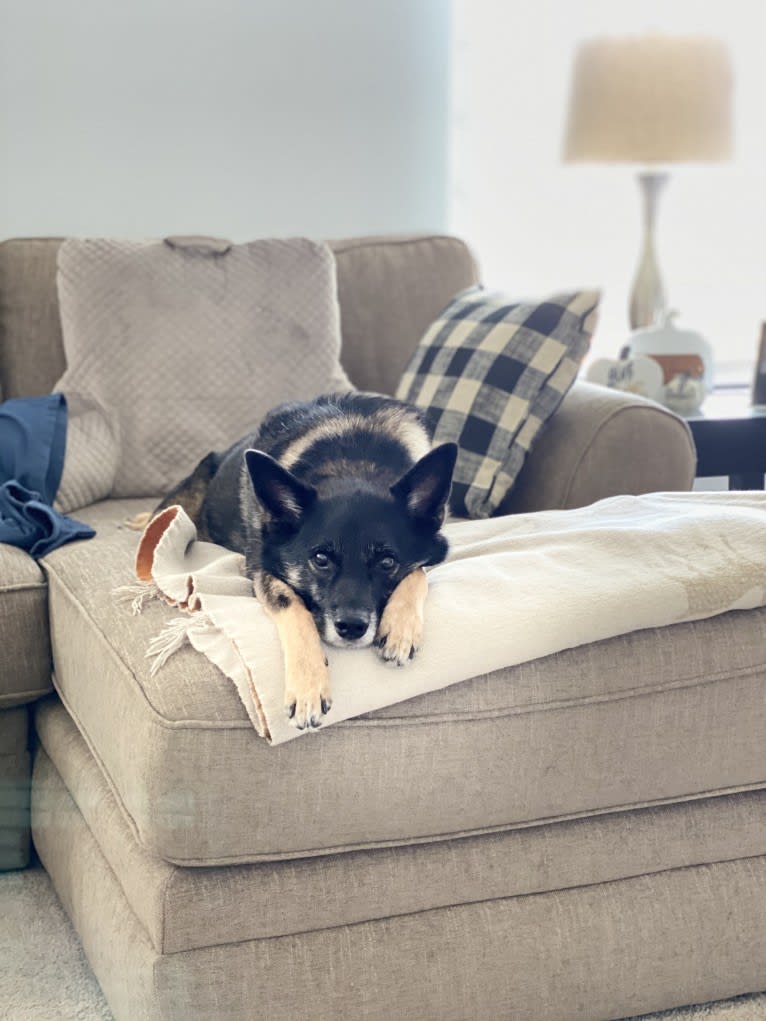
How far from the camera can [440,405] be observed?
99.9 inches

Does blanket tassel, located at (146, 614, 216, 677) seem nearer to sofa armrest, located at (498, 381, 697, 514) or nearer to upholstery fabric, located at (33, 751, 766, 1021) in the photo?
upholstery fabric, located at (33, 751, 766, 1021)

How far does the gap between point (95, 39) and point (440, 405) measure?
157 cm

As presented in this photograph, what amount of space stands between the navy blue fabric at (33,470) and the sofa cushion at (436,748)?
515 mm

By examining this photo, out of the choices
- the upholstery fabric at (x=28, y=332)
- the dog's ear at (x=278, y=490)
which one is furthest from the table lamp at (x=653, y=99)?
the dog's ear at (x=278, y=490)

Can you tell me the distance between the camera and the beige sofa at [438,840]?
1.51m

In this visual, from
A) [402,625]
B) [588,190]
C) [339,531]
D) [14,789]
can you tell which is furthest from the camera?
[588,190]

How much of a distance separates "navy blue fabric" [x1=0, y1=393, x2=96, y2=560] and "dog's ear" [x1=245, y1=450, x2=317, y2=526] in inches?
26.6

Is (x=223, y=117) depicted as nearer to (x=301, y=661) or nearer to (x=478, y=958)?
(x=301, y=661)

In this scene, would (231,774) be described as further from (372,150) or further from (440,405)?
Result: (372,150)

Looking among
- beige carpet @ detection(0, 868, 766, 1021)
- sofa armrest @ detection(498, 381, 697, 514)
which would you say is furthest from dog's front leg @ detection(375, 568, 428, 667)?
sofa armrest @ detection(498, 381, 697, 514)

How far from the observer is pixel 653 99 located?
10.7ft

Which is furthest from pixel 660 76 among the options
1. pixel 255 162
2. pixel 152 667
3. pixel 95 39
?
pixel 152 667

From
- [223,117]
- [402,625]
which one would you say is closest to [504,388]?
[402,625]

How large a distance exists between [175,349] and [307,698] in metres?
1.44
